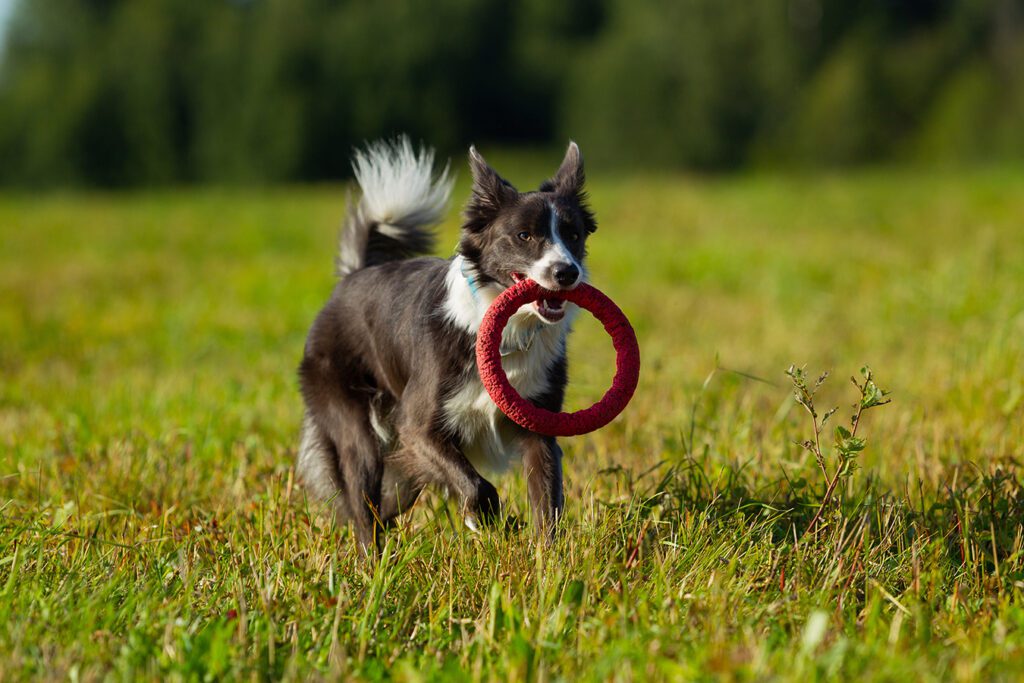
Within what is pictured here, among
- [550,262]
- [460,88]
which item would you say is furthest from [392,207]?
[460,88]

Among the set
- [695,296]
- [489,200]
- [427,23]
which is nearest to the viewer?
[489,200]

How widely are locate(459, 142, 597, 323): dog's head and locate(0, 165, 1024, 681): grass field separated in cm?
70

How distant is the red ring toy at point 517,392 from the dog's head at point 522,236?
0.05m

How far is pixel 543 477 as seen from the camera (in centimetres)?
367

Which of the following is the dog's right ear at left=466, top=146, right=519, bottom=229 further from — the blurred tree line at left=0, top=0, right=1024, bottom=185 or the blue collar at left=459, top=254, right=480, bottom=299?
the blurred tree line at left=0, top=0, right=1024, bottom=185

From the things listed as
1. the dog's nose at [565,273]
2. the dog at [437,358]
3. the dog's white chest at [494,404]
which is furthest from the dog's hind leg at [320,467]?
the dog's nose at [565,273]

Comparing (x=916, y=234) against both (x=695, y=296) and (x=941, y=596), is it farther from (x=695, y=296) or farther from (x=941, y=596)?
(x=941, y=596)

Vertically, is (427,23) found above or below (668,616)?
above

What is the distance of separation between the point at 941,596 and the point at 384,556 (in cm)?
155

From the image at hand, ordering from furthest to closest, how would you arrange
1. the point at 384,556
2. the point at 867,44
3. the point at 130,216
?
the point at 867,44, the point at 130,216, the point at 384,556

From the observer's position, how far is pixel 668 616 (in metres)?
2.81

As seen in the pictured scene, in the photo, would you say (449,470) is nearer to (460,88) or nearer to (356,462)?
(356,462)

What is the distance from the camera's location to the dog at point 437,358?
368cm

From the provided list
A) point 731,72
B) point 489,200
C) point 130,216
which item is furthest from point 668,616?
point 731,72
